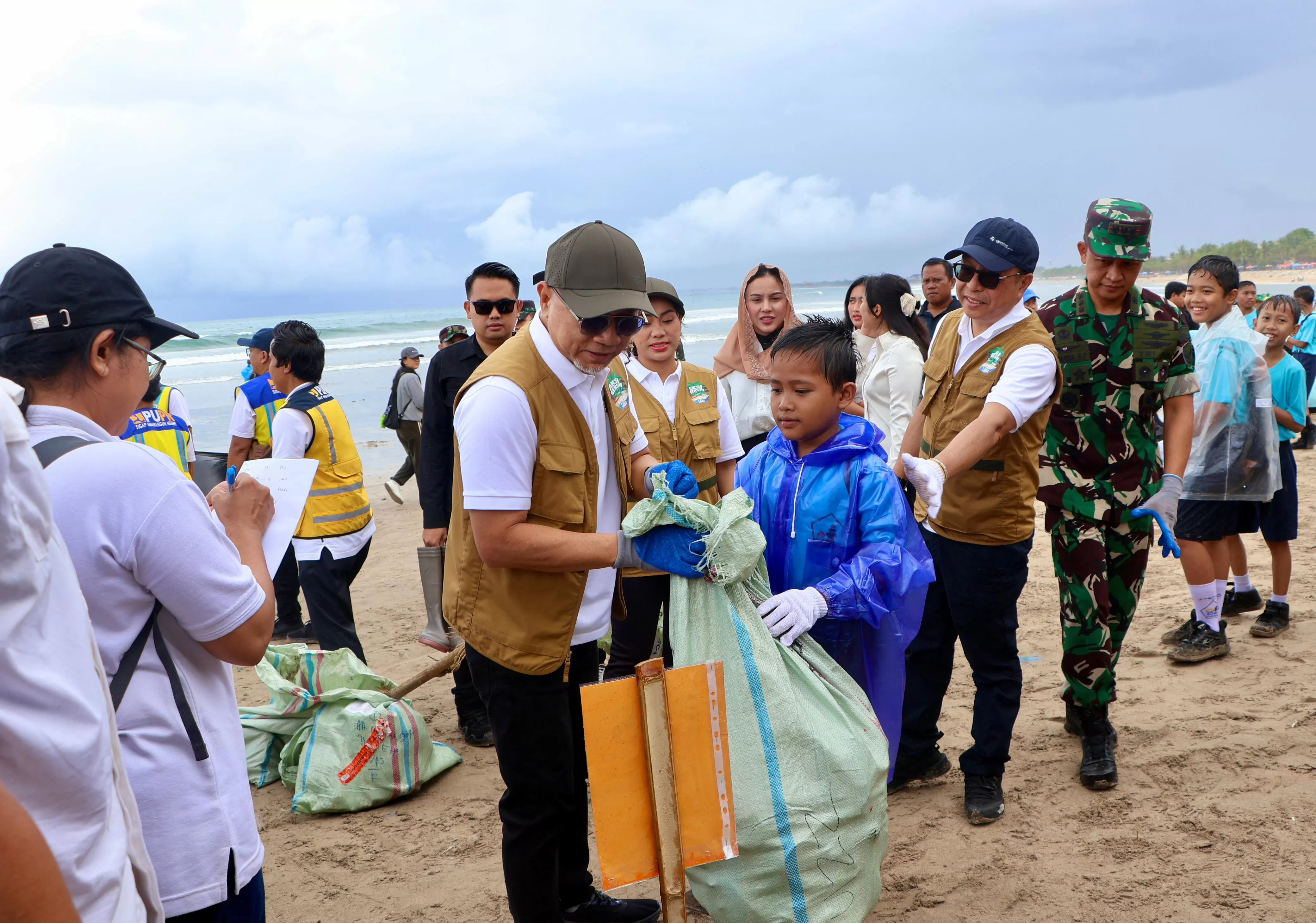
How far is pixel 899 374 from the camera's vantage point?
5.06 meters

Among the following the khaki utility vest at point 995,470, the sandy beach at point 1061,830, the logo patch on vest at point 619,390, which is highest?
the logo patch on vest at point 619,390

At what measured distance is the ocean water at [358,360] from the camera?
1706 cm

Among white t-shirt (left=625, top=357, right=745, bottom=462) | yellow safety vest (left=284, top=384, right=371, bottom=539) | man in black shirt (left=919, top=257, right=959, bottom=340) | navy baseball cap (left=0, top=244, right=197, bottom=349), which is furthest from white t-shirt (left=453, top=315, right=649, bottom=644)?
man in black shirt (left=919, top=257, right=959, bottom=340)

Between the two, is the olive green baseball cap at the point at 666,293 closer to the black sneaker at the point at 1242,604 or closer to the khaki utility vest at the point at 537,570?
the khaki utility vest at the point at 537,570

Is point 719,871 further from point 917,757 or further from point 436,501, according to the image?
point 436,501

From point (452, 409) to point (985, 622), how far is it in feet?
8.71

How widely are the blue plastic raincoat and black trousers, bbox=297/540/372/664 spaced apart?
2.92 m

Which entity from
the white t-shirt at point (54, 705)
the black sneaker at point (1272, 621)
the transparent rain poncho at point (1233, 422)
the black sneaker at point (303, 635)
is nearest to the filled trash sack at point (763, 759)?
the white t-shirt at point (54, 705)

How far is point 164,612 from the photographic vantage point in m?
1.59

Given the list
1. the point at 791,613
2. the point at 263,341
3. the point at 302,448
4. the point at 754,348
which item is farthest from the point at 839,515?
the point at 263,341

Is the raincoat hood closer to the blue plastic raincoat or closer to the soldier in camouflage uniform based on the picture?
the soldier in camouflage uniform

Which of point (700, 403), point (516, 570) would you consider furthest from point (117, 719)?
point (700, 403)

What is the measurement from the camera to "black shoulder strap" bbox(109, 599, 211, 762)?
1533mm

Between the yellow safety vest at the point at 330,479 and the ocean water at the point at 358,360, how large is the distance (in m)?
0.88
